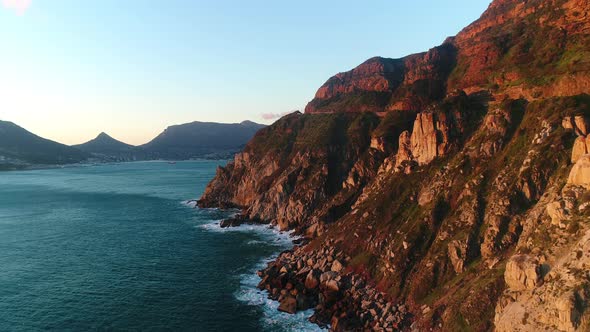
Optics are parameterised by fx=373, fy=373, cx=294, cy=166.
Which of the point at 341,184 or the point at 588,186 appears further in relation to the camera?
the point at 341,184

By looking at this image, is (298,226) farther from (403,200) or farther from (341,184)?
(403,200)

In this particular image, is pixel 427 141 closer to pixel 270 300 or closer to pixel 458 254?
pixel 458 254

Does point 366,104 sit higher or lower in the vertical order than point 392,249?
higher

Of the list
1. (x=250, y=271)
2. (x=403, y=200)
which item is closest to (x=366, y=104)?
(x=403, y=200)

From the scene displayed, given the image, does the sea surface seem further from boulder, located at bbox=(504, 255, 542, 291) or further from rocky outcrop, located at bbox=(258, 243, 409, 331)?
boulder, located at bbox=(504, 255, 542, 291)

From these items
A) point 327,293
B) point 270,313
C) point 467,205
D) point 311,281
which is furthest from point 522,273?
point 270,313

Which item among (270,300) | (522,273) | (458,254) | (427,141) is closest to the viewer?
(522,273)
